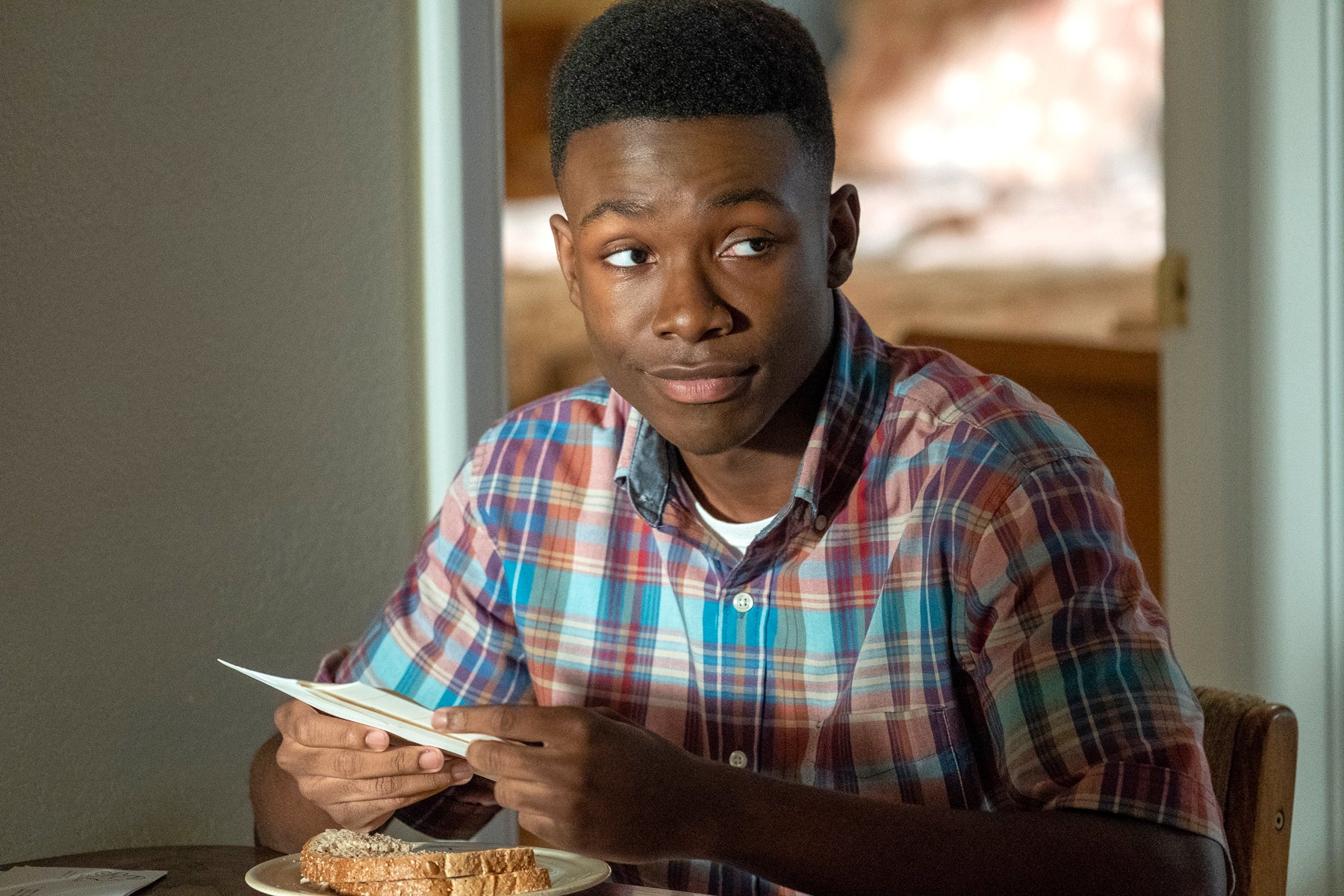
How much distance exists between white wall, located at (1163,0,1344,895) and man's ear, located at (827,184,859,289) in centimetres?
88

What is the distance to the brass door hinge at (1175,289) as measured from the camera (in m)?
2.10

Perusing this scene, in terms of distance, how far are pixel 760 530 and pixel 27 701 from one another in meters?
0.74

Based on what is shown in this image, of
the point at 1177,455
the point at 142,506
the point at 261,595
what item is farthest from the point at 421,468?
the point at 1177,455

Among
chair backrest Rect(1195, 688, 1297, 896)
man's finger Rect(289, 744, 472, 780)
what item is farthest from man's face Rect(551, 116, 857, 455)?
chair backrest Rect(1195, 688, 1297, 896)

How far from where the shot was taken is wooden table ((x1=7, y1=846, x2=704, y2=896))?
42.9 inches

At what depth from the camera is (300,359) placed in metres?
1.68

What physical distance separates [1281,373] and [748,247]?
1076 millimetres

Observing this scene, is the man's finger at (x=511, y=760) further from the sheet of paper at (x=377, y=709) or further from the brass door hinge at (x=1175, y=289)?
the brass door hinge at (x=1175, y=289)

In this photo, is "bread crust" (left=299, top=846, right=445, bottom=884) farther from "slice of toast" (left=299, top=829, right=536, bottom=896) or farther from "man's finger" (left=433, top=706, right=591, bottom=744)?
"man's finger" (left=433, top=706, right=591, bottom=744)

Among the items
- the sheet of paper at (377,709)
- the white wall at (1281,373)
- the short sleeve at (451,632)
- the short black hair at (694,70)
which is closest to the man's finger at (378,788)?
the sheet of paper at (377,709)

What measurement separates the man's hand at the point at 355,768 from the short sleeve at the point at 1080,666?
1.50 feet

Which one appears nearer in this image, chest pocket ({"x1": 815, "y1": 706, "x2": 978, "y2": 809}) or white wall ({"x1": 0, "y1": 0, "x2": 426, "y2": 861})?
chest pocket ({"x1": 815, "y1": 706, "x2": 978, "y2": 809})

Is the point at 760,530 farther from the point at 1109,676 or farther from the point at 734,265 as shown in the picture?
the point at 1109,676

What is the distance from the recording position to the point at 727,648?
134cm
